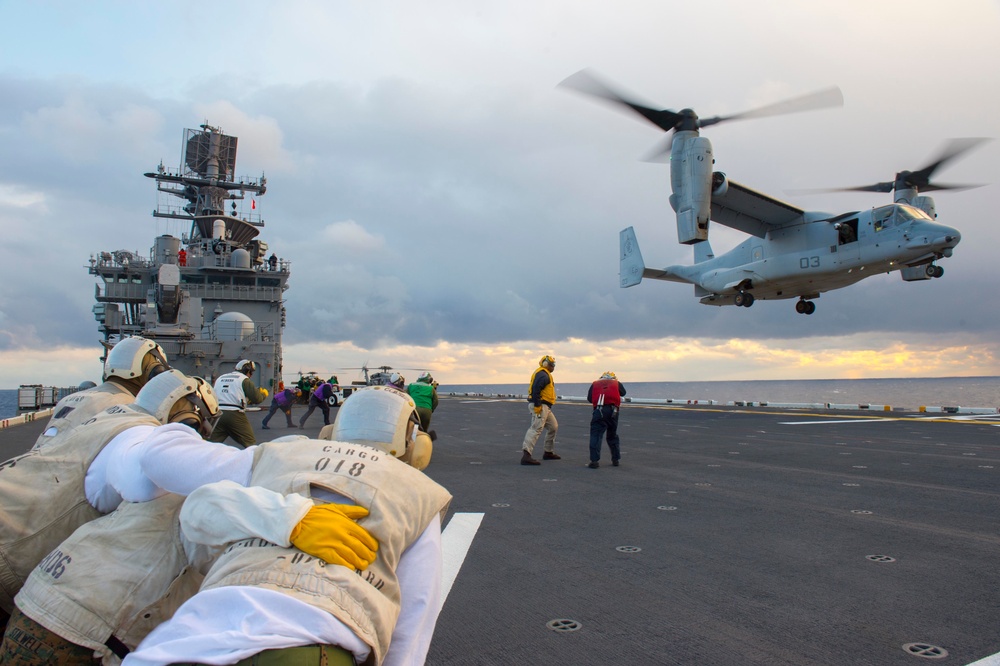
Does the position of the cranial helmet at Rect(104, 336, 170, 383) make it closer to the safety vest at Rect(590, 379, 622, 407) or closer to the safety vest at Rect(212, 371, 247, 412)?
the safety vest at Rect(212, 371, 247, 412)

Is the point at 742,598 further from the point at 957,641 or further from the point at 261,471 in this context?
the point at 261,471

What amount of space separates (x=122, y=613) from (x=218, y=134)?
160ft

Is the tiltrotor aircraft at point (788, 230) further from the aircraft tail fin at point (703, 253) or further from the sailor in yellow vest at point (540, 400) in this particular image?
the sailor in yellow vest at point (540, 400)

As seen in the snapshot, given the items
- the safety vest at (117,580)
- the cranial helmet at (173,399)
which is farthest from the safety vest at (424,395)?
the safety vest at (117,580)

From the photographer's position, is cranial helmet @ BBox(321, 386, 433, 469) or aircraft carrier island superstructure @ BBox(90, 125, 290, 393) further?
aircraft carrier island superstructure @ BBox(90, 125, 290, 393)

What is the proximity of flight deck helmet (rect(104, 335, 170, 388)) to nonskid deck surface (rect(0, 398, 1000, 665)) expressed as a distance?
2.77 m

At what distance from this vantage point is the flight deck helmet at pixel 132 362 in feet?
14.9

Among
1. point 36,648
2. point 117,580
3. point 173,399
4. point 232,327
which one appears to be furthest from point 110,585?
point 232,327

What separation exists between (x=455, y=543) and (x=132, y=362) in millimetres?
2994

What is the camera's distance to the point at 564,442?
47.5ft

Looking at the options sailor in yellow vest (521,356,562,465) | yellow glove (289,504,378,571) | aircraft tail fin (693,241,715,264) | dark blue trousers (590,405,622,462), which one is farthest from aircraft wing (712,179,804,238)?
yellow glove (289,504,378,571)

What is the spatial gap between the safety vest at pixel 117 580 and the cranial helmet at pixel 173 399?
1346 mm

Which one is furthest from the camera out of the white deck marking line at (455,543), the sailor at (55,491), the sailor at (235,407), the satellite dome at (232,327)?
the satellite dome at (232,327)

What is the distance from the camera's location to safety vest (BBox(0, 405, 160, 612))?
2318 mm
